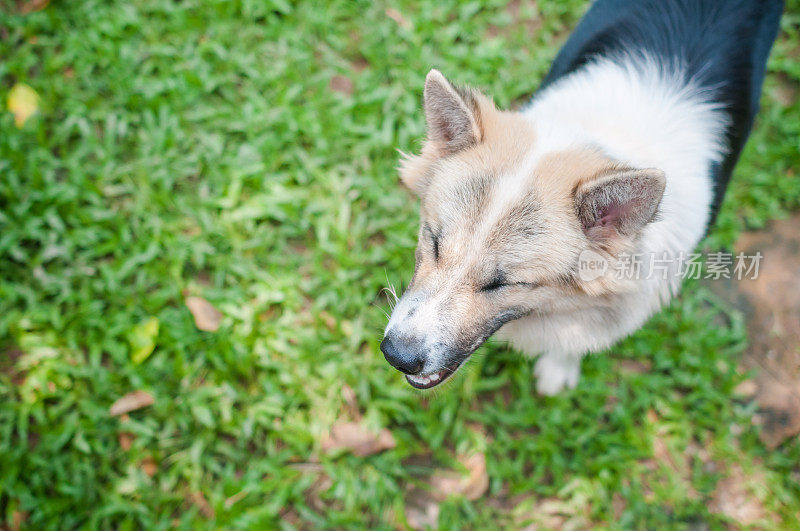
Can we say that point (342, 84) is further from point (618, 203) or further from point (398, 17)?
point (618, 203)

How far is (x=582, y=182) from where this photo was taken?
2086mm

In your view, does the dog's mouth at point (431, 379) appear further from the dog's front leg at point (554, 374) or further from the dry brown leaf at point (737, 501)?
the dry brown leaf at point (737, 501)

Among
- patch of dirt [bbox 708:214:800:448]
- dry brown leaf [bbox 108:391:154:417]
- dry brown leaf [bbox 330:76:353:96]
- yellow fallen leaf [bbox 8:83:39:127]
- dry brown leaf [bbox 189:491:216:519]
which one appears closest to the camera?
dry brown leaf [bbox 189:491:216:519]

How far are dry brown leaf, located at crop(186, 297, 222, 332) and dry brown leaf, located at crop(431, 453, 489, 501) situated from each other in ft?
5.74

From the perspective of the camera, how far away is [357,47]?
14.2 ft

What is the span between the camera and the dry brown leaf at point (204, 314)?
3420 mm

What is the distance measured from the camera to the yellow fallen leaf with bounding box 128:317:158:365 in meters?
3.34

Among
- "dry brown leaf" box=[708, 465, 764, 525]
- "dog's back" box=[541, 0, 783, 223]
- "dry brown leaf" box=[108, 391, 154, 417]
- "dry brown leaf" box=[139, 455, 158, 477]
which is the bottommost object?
"dry brown leaf" box=[139, 455, 158, 477]

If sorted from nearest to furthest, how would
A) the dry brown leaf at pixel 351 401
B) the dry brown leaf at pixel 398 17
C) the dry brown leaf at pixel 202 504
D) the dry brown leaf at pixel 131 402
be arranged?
the dry brown leaf at pixel 202 504, the dry brown leaf at pixel 131 402, the dry brown leaf at pixel 351 401, the dry brown leaf at pixel 398 17

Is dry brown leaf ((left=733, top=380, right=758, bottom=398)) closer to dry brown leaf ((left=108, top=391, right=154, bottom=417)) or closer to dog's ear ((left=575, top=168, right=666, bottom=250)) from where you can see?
dog's ear ((left=575, top=168, right=666, bottom=250))

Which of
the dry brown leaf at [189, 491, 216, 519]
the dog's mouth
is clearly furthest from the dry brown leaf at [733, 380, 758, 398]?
Result: the dry brown leaf at [189, 491, 216, 519]

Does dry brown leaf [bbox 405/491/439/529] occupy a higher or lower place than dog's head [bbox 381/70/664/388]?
lower

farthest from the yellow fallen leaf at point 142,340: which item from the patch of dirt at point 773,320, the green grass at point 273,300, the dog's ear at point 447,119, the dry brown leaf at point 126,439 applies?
the patch of dirt at point 773,320

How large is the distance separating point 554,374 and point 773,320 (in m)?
1.74
